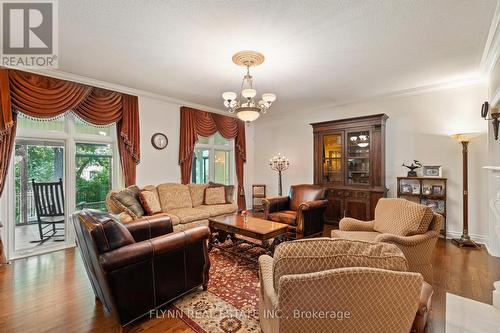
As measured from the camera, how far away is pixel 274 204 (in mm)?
4316

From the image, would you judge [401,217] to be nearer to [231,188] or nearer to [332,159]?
[332,159]

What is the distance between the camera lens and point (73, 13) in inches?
87.0

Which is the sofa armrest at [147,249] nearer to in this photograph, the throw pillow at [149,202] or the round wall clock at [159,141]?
the throw pillow at [149,202]

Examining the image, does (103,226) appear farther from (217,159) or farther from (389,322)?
(217,159)

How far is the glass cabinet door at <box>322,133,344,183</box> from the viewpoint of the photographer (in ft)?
16.6

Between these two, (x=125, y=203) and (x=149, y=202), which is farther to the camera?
(x=149, y=202)

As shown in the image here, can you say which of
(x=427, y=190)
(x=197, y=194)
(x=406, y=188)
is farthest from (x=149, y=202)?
(x=427, y=190)

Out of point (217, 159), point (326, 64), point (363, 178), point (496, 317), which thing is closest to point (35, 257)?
point (217, 159)

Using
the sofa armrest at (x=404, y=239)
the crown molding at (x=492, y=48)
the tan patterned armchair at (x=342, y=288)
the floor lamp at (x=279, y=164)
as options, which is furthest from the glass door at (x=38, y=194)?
the crown molding at (x=492, y=48)

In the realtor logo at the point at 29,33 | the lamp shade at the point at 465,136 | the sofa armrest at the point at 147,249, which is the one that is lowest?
the sofa armrest at the point at 147,249

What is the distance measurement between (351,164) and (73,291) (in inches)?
191

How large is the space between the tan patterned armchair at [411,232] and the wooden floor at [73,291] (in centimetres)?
35

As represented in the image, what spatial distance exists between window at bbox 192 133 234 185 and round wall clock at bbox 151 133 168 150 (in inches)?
34.5

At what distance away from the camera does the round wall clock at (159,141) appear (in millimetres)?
4793
